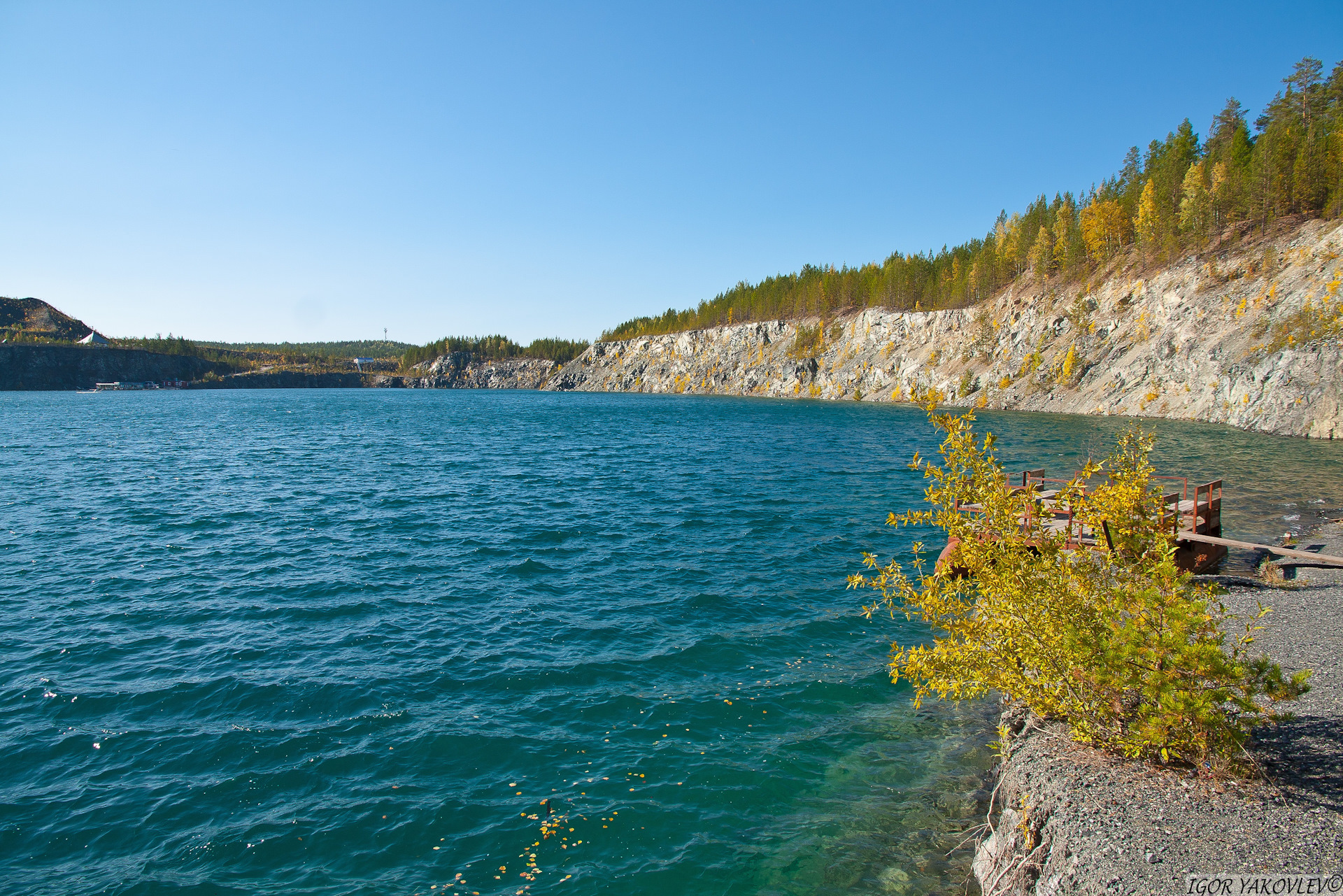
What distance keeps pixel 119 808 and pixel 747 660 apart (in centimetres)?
1168

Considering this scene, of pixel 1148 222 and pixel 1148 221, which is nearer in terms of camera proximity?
pixel 1148 222

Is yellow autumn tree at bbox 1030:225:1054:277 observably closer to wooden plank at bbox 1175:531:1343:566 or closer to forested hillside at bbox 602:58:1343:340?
forested hillside at bbox 602:58:1343:340

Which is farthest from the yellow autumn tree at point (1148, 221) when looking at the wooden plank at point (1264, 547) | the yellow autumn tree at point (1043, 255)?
the wooden plank at point (1264, 547)

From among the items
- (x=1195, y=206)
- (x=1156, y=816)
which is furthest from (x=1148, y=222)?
(x=1156, y=816)

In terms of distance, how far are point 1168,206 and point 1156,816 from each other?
10889cm

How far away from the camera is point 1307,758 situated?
25.4ft

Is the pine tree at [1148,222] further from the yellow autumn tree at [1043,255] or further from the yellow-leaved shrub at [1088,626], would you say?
the yellow-leaved shrub at [1088,626]

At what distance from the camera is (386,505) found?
31984 millimetres

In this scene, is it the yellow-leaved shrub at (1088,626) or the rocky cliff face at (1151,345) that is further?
the rocky cliff face at (1151,345)

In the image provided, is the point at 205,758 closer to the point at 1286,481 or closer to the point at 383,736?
the point at 383,736

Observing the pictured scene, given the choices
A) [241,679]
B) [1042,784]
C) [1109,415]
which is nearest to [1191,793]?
[1042,784]

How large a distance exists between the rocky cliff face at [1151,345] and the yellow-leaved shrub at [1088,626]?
13715 millimetres

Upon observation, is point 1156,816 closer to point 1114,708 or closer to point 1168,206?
point 1114,708

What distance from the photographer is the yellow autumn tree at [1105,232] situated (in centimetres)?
9612
